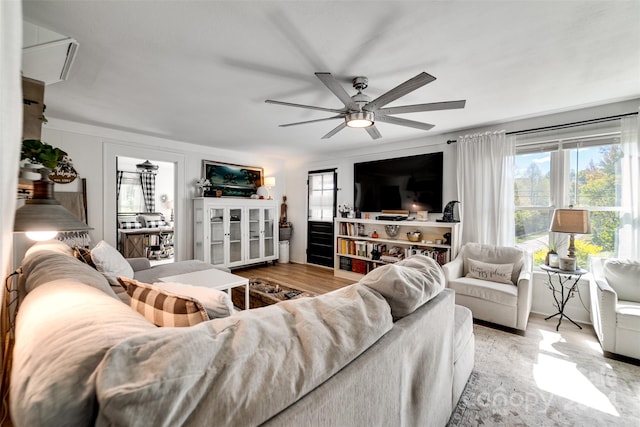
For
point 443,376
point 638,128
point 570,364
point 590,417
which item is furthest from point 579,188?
point 443,376

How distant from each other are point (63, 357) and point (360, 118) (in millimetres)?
2241

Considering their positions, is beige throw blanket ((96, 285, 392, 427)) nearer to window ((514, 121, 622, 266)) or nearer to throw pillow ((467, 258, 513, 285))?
throw pillow ((467, 258, 513, 285))

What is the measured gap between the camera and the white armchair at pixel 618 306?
2137 millimetres

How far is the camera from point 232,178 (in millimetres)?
5309

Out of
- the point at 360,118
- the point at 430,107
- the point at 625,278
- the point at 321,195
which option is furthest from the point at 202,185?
the point at 625,278

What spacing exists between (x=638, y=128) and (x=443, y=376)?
321 centimetres

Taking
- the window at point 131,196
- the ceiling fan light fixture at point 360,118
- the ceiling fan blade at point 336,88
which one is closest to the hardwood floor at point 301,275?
the ceiling fan light fixture at point 360,118

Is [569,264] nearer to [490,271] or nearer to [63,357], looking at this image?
[490,271]

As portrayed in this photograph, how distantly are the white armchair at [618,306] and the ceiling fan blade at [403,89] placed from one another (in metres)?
2.34

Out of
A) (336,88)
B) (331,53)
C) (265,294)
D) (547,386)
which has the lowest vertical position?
(547,386)

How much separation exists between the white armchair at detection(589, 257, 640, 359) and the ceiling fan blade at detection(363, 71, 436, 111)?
2.34 meters

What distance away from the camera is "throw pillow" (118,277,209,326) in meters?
0.95

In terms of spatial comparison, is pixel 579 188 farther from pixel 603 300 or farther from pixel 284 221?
pixel 284 221

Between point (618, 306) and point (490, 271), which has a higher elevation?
point (490, 271)
